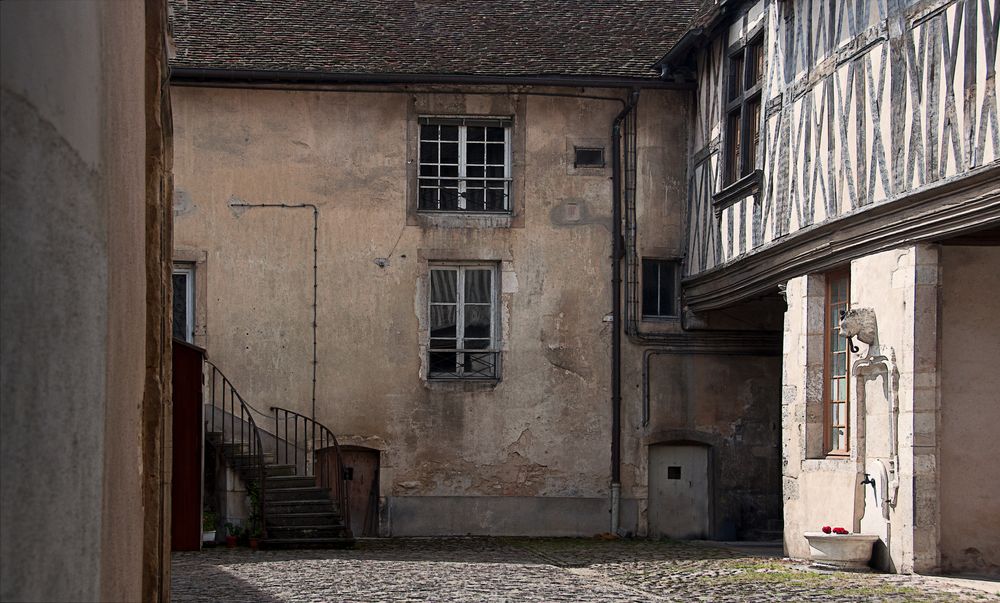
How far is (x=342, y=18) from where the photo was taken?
17656 millimetres

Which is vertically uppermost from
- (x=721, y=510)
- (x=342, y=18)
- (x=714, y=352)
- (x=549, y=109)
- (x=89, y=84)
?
(x=342, y=18)

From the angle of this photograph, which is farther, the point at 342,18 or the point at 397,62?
the point at 342,18

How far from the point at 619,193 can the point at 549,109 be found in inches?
50.7

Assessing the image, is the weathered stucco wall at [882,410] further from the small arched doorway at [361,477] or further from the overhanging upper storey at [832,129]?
the small arched doorway at [361,477]

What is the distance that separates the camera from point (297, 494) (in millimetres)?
14766

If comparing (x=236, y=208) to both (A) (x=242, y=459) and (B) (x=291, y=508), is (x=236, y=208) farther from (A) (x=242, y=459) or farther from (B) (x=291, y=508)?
(B) (x=291, y=508)

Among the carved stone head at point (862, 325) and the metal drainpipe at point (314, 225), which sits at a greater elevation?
the metal drainpipe at point (314, 225)

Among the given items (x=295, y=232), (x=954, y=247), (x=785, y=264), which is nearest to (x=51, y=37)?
(x=954, y=247)

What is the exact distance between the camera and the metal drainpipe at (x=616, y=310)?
1641 cm

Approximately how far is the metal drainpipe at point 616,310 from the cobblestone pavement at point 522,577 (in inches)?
71.3

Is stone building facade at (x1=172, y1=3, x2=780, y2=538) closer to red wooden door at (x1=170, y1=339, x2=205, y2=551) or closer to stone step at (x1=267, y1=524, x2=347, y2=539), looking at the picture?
stone step at (x1=267, y1=524, x2=347, y2=539)

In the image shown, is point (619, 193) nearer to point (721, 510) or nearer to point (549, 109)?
point (549, 109)

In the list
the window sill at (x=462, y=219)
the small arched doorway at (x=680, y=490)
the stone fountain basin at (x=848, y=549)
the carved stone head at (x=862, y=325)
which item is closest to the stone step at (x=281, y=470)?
the window sill at (x=462, y=219)

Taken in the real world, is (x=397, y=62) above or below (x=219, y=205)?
above
